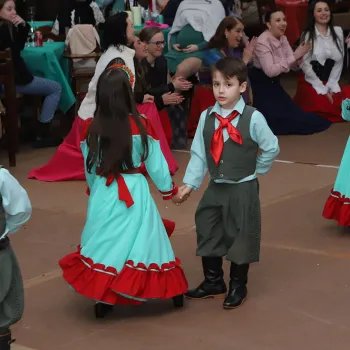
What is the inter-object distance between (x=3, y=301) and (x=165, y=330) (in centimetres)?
93

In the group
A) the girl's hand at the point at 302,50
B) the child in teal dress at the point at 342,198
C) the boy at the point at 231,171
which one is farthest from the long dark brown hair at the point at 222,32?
the boy at the point at 231,171

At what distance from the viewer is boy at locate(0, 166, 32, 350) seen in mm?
A: 3564

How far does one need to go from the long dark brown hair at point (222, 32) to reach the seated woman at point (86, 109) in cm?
165

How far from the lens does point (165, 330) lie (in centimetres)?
434

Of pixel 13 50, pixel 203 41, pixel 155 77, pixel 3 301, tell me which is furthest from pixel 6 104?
pixel 3 301

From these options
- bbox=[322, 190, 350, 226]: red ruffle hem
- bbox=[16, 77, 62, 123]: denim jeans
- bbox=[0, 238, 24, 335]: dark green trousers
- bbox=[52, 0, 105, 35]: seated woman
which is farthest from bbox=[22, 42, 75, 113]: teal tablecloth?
bbox=[0, 238, 24, 335]: dark green trousers

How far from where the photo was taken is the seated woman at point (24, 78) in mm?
8242

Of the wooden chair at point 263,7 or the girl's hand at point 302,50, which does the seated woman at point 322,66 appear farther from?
the wooden chair at point 263,7

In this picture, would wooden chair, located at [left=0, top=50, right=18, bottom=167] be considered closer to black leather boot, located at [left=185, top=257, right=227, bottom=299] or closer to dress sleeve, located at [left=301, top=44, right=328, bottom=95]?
dress sleeve, located at [left=301, top=44, right=328, bottom=95]

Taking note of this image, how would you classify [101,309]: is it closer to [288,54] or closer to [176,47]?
[176,47]

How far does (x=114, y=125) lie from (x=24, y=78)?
168 inches

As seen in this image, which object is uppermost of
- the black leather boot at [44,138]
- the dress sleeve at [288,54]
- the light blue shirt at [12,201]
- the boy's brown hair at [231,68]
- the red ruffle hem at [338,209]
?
the boy's brown hair at [231,68]

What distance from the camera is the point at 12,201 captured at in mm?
3582

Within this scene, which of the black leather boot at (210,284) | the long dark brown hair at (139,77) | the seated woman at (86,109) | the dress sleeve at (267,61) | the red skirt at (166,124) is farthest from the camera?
the dress sleeve at (267,61)
